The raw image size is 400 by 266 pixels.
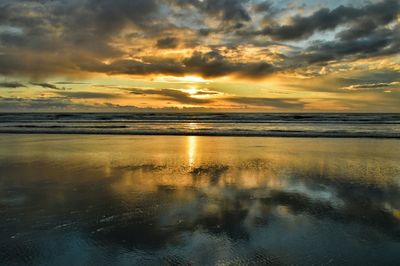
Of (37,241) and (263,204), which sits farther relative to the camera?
(263,204)

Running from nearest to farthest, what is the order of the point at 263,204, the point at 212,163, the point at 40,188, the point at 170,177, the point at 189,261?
the point at 189,261, the point at 263,204, the point at 40,188, the point at 170,177, the point at 212,163

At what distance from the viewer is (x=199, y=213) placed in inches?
302

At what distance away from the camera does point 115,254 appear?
559 centimetres

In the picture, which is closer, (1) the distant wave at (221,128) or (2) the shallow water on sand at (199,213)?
(2) the shallow water on sand at (199,213)

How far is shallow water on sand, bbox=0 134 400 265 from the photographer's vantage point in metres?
5.63

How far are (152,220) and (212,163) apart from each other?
7.50 meters

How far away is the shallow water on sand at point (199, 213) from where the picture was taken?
563 cm

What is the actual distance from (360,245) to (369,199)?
3307 millimetres

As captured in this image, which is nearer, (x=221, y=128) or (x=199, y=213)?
(x=199, y=213)

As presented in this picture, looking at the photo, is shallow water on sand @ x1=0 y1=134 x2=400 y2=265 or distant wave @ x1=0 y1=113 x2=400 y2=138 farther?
distant wave @ x1=0 y1=113 x2=400 y2=138

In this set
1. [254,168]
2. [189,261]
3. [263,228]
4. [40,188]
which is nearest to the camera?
[189,261]

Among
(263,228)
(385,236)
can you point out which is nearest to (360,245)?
(385,236)

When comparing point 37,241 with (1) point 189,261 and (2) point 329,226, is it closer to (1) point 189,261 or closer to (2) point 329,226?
(1) point 189,261

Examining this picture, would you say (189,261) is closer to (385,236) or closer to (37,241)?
(37,241)
